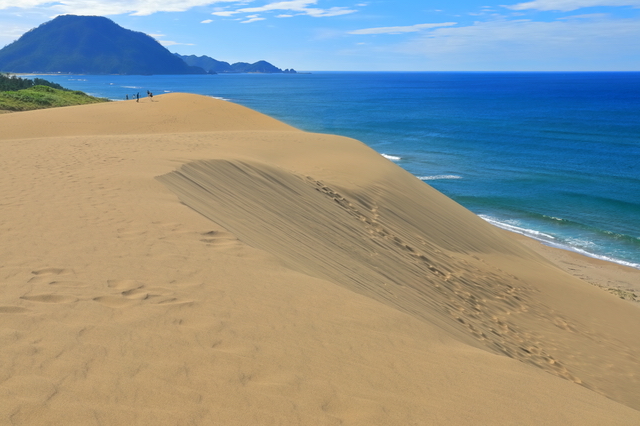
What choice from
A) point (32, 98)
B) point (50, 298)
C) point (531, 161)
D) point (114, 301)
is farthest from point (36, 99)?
point (114, 301)

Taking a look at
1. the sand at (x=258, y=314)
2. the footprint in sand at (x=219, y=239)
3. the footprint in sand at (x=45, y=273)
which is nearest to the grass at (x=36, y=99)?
the sand at (x=258, y=314)

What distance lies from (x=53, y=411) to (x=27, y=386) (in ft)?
0.98

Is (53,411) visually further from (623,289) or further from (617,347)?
(623,289)

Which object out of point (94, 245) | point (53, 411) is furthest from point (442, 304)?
point (53, 411)

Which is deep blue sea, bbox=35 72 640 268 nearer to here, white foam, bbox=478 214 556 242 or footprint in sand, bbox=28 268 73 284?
white foam, bbox=478 214 556 242

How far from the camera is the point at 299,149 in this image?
1811 centimetres

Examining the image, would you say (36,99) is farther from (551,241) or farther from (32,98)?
(551,241)

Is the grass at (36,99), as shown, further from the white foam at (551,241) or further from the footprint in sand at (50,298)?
the footprint in sand at (50,298)

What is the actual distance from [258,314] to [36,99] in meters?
37.0

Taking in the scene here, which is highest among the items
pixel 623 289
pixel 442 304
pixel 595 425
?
pixel 595 425

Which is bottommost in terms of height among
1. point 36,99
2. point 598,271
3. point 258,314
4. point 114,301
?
point 598,271

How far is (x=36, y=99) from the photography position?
34.2 m

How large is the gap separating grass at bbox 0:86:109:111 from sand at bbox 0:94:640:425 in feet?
77.7

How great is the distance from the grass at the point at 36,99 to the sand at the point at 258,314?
77.7 ft
